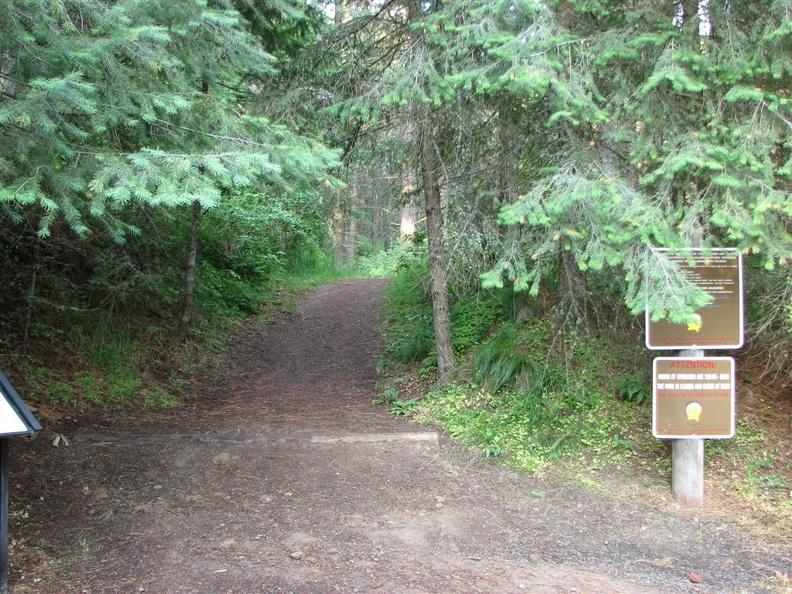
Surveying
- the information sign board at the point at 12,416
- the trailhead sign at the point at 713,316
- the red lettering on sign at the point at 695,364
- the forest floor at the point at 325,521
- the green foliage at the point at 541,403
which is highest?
the trailhead sign at the point at 713,316

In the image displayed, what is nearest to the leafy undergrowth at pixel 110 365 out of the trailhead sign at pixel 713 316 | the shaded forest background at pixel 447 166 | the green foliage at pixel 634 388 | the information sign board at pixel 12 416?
the shaded forest background at pixel 447 166

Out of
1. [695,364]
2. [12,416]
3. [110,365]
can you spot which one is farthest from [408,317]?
[12,416]

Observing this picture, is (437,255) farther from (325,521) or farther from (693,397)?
(325,521)

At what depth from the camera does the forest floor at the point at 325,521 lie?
4.50 m

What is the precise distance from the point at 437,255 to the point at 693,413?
3.72m

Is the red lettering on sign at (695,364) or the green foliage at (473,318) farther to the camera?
the green foliage at (473,318)

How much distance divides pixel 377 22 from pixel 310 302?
7.72 meters

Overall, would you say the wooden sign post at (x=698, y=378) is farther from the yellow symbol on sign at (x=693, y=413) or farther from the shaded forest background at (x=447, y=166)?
the shaded forest background at (x=447, y=166)

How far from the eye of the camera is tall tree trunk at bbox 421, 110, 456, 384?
8016 millimetres

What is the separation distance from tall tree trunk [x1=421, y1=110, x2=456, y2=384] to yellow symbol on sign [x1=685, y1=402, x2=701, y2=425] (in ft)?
10.8

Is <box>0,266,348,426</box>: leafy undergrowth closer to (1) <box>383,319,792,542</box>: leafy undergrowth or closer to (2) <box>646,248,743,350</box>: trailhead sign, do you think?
(1) <box>383,319,792,542</box>: leafy undergrowth

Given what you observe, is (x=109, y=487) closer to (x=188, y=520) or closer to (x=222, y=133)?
(x=188, y=520)

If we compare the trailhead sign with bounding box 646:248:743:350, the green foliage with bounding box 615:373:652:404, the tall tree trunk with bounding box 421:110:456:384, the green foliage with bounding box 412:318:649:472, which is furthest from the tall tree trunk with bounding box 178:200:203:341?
the trailhead sign with bounding box 646:248:743:350

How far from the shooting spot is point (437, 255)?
27.5 ft
